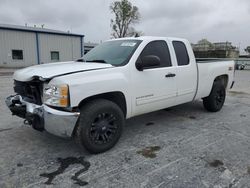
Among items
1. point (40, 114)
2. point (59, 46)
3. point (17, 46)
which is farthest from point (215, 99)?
point (59, 46)

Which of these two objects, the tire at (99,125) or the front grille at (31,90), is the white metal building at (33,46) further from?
the tire at (99,125)

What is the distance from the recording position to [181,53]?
452 cm

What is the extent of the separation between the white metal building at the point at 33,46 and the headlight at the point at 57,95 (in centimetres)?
2611

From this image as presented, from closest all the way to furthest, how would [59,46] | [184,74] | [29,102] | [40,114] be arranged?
[40,114]
[29,102]
[184,74]
[59,46]

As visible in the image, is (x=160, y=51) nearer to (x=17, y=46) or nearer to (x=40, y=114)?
(x=40, y=114)

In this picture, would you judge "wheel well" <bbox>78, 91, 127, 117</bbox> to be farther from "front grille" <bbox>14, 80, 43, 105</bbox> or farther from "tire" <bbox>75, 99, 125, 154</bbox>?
"front grille" <bbox>14, 80, 43, 105</bbox>

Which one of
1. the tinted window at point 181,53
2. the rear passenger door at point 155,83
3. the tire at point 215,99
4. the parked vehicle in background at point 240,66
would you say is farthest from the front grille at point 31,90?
the parked vehicle in background at point 240,66

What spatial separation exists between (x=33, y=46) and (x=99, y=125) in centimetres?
2685

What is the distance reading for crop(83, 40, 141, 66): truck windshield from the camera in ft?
12.0

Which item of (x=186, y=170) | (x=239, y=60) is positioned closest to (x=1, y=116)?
(x=186, y=170)

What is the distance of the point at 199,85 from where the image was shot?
15.9ft

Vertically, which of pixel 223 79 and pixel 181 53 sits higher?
pixel 181 53

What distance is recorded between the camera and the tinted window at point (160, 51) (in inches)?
155

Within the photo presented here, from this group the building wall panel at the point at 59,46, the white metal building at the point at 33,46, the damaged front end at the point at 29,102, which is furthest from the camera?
the building wall panel at the point at 59,46
